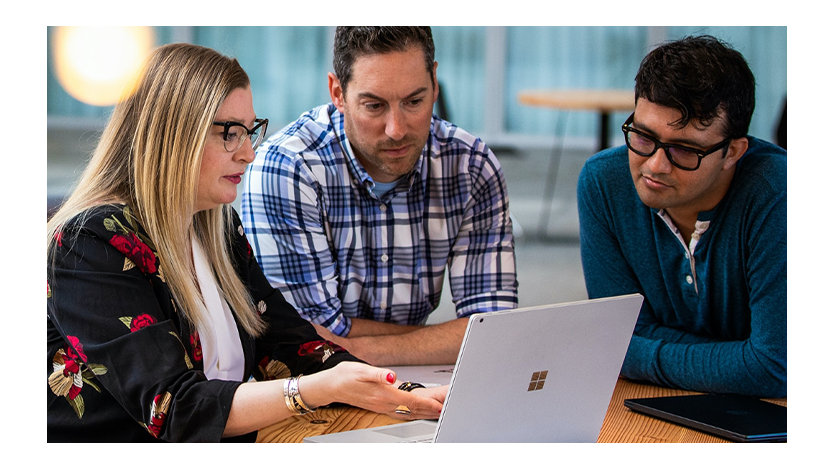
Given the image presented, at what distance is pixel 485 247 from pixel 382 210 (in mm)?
272

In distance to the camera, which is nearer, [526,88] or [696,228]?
[696,228]

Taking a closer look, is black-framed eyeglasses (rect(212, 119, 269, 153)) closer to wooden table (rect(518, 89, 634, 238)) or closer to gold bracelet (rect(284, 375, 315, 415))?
gold bracelet (rect(284, 375, 315, 415))

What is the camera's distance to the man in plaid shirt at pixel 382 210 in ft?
6.79

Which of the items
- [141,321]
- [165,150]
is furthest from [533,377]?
[165,150]

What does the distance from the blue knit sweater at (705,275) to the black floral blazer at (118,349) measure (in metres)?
0.86

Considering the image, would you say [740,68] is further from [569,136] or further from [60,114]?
[569,136]

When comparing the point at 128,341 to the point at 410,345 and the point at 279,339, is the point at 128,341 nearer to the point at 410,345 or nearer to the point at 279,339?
the point at 279,339

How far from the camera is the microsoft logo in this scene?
4.30 ft

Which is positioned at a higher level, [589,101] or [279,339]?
[589,101]

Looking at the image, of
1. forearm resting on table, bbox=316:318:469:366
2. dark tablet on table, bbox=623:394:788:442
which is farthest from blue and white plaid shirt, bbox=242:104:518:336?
dark tablet on table, bbox=623:394:788:442

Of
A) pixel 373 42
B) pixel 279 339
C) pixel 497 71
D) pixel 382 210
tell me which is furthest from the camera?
pixel 497 71

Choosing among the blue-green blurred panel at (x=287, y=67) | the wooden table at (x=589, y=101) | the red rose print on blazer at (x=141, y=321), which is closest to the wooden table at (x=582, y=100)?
the wooden table at (x=589, y=101)

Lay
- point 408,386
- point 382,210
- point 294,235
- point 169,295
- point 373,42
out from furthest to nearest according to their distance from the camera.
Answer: point 382,210 → point 294,235 → point 373,42 → point 408,386 → point 169,295

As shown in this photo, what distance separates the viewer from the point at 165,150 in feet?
4.87
